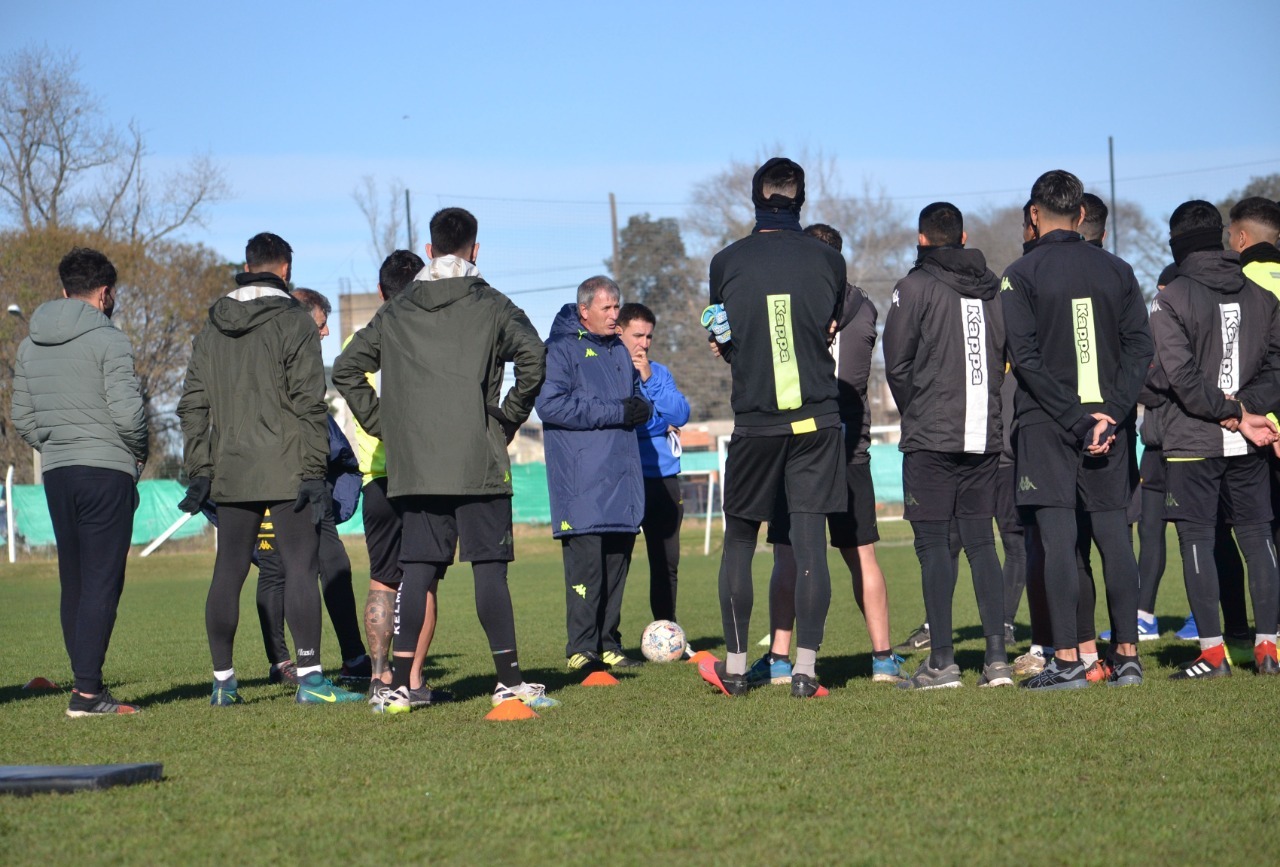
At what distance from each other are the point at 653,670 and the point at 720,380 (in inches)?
1480

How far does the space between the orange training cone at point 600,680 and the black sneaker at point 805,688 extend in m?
1.14

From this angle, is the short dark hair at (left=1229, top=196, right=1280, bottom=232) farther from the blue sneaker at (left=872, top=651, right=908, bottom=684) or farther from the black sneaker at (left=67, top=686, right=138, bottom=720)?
the black sneaker at (left=67, top=686, right=138, bottom=720)

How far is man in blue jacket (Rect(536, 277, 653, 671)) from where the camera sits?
741cm

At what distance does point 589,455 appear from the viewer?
7457 millimetres

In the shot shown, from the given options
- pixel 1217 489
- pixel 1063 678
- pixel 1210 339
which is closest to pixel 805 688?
pixel 1063 678

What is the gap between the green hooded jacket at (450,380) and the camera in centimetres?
562

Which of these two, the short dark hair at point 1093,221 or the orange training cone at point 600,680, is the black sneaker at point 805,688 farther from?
the short dark hair at point 1093,221

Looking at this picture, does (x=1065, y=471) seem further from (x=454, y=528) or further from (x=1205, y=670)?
(x=454, y=528)

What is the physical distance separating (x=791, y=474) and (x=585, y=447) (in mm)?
1861

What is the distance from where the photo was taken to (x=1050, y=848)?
3232mm

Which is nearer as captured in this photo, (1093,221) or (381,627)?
(381,627)

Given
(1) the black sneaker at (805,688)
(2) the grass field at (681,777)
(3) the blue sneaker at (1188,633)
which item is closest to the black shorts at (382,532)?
(2) the grass field at (681,777)

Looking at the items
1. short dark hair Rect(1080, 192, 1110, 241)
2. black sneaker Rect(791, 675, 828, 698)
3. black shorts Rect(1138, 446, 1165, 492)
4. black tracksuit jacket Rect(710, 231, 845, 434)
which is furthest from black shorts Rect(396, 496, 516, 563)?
black shorts Rect(1138, 446, 1165, 492)

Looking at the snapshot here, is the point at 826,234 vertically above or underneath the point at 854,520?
above
